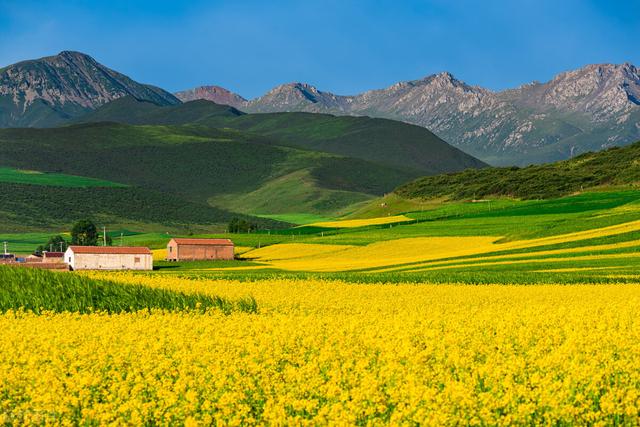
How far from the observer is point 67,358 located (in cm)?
1686

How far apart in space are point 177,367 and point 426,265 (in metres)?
56.9

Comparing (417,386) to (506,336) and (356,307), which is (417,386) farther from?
(356,307)

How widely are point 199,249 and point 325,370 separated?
107 m

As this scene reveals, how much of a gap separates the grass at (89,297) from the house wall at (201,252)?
8445 centimetres

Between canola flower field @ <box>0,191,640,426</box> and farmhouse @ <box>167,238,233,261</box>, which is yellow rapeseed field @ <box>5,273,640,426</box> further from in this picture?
farmhouse @ <box>167,238,233,261</box>

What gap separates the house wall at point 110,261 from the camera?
108812mm

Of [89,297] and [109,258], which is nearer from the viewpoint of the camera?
A: [89,297]

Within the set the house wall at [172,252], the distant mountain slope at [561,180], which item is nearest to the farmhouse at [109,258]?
the house wall at [172,252]

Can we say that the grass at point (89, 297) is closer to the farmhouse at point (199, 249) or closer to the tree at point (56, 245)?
the farmhouse at point (199, 249)

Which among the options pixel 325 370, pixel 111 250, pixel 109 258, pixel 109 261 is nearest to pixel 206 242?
pixel 111 250

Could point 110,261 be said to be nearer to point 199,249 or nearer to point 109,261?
point 109,261

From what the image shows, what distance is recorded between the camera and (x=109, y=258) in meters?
114

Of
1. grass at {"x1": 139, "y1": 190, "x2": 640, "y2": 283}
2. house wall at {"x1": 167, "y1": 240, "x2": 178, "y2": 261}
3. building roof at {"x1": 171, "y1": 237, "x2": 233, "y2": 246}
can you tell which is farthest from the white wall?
grass at {"x1": 139, "y1": 190, "x2": 640, "y2": 283}

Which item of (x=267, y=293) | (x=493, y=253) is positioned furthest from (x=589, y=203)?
(x=267, y=293)
